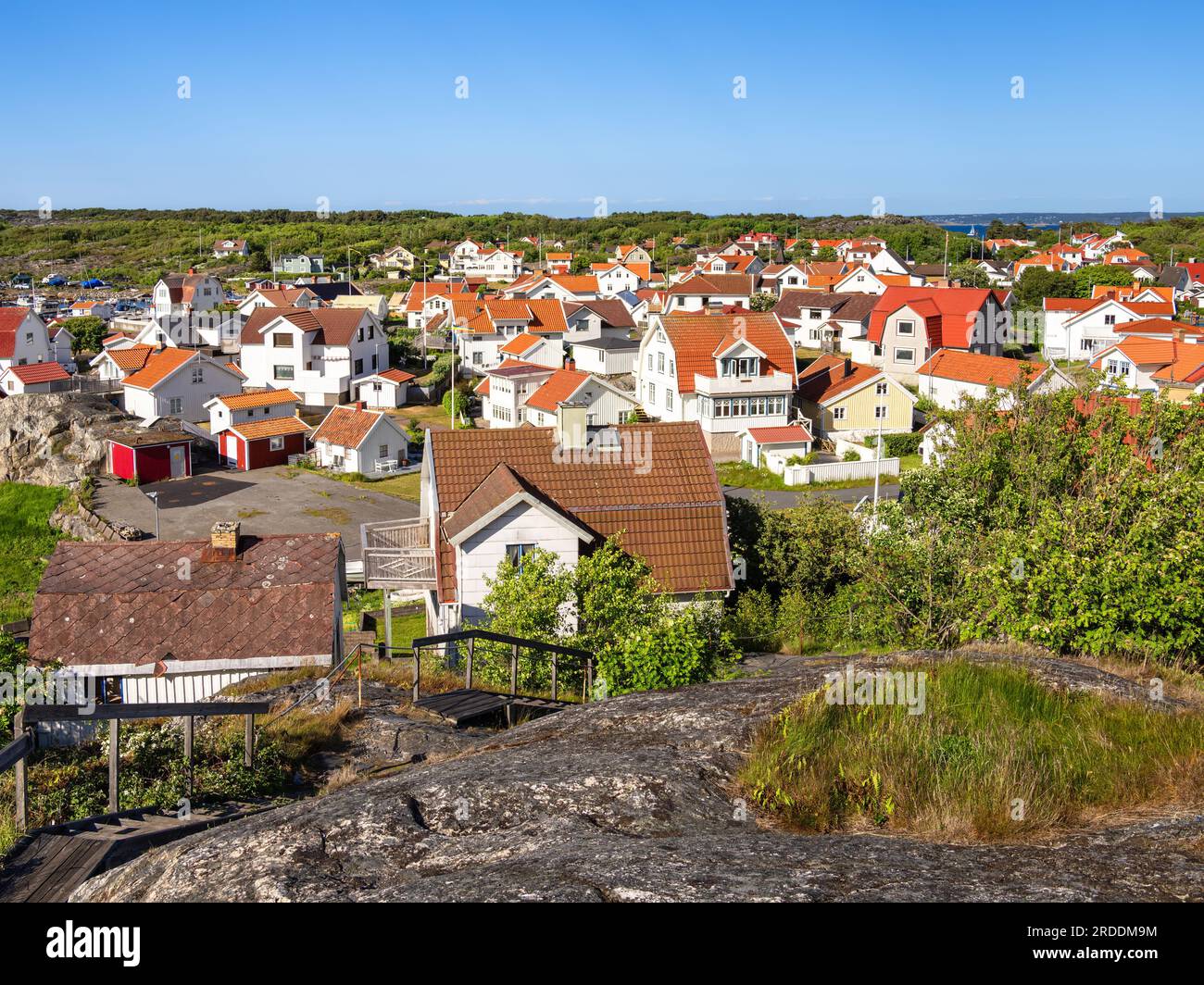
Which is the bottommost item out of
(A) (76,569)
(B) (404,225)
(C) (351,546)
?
(C) (351,546)

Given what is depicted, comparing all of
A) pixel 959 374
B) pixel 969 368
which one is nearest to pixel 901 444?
pixel 959 374

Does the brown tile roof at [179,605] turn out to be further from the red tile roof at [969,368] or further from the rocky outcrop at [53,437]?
the red tile roof at [969,368]

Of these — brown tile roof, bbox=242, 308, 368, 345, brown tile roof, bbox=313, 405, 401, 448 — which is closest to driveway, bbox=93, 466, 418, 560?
brown tile roof, bbox=313, 405, 401, 448

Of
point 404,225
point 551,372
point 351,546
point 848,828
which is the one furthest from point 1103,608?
Answer: point 404,225

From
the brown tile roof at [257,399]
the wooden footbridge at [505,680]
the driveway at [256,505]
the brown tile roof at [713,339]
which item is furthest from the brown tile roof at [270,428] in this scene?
the wooden footbridge at [505,680]

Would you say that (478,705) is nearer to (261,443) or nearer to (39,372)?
(261,443)
